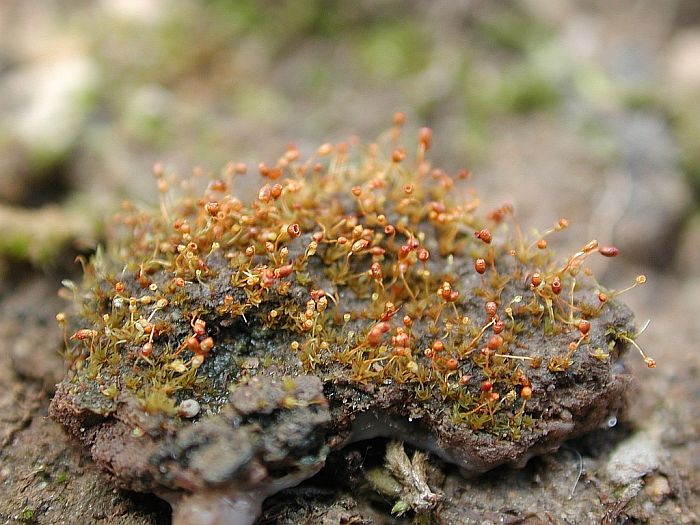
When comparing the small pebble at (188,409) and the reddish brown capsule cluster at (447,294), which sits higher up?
the small pebble at (188,409)

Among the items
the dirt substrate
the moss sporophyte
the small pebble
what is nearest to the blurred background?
the dirt substrate

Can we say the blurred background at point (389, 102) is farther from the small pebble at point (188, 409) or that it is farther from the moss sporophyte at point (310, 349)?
the small pebble at point (188, 409)

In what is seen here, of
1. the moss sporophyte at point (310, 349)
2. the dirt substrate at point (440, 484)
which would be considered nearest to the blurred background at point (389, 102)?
the dirt substrate at point (440, 484)

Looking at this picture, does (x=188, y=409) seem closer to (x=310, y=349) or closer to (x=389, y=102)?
(x=310, y=349)

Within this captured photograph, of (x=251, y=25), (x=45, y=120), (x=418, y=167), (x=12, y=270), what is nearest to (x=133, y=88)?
(x=45, y=120)

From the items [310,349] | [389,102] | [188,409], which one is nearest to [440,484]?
[310,349]

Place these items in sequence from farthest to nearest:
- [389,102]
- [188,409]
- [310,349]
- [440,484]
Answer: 1. [389,102]
2. [440,484]
3. [310,349]
4. [188,409]

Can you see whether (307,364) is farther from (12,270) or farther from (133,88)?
(133,88)
